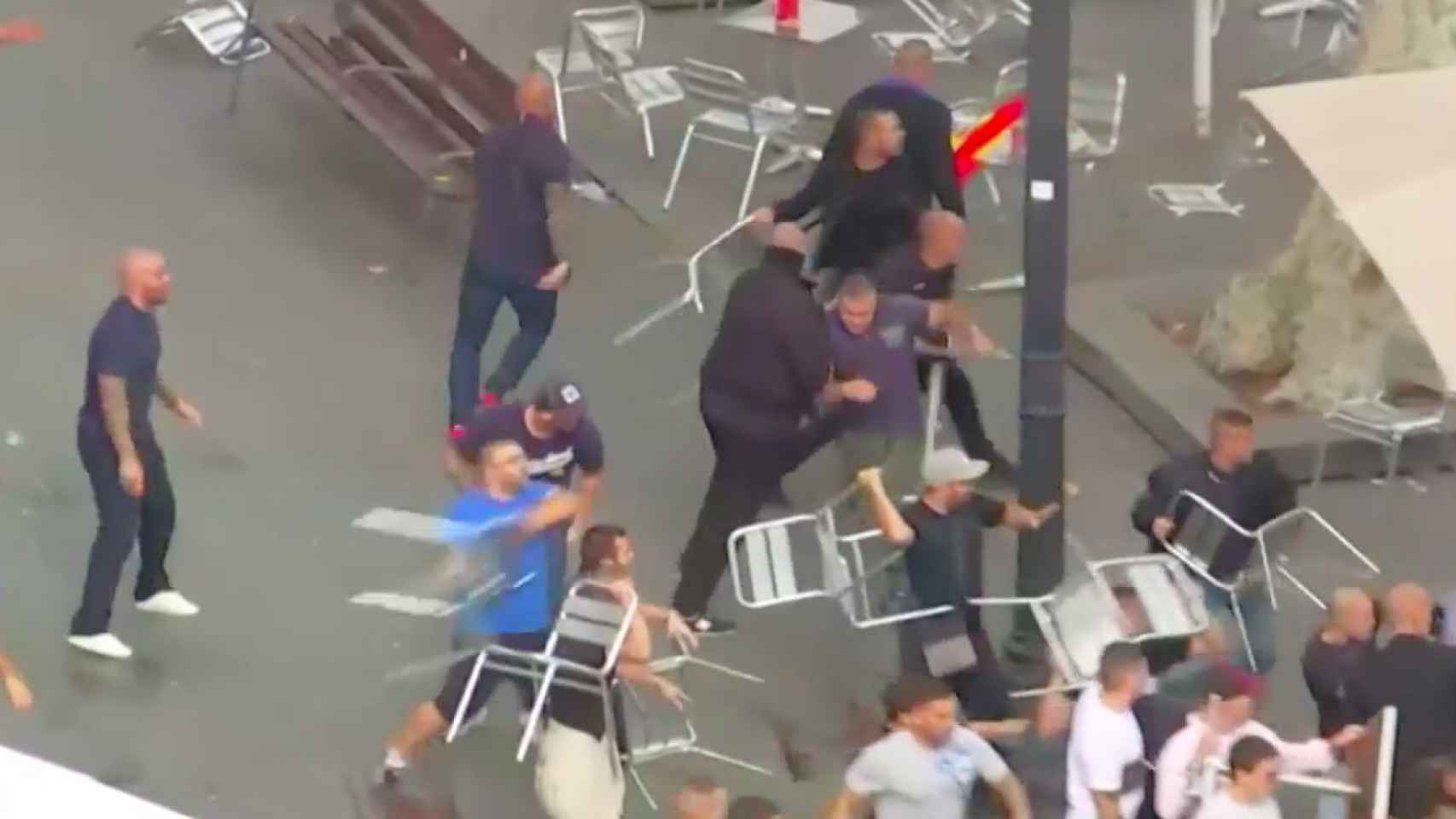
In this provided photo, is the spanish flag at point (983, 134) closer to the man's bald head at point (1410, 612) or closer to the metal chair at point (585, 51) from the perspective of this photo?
the metal chair at point (585, 51)

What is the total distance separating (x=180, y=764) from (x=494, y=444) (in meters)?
1.58

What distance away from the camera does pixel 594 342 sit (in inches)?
458

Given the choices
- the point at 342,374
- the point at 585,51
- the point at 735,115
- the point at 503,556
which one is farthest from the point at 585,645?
the point at 585,51

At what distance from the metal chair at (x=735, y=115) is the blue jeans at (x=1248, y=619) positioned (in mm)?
4758

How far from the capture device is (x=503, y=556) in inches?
302

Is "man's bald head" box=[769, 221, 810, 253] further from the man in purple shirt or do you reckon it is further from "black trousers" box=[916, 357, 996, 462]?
"black trousers" box=[916, 357, 996, 462]

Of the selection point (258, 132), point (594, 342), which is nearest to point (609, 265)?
point (594, 342)

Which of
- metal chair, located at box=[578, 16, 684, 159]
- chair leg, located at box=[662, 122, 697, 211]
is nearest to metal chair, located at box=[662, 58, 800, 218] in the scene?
chair leg, located at box=[662, 122, 697, 211]

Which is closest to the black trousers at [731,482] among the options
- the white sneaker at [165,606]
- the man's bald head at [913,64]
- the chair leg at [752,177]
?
the white sneaker at [165,606]

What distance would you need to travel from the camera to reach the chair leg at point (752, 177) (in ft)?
41.2

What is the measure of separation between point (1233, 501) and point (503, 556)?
2508 millimetres

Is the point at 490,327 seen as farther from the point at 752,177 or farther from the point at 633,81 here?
the point at 633,81

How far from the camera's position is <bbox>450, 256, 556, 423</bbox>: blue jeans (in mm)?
10078

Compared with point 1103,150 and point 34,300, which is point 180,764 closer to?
point 34,300
